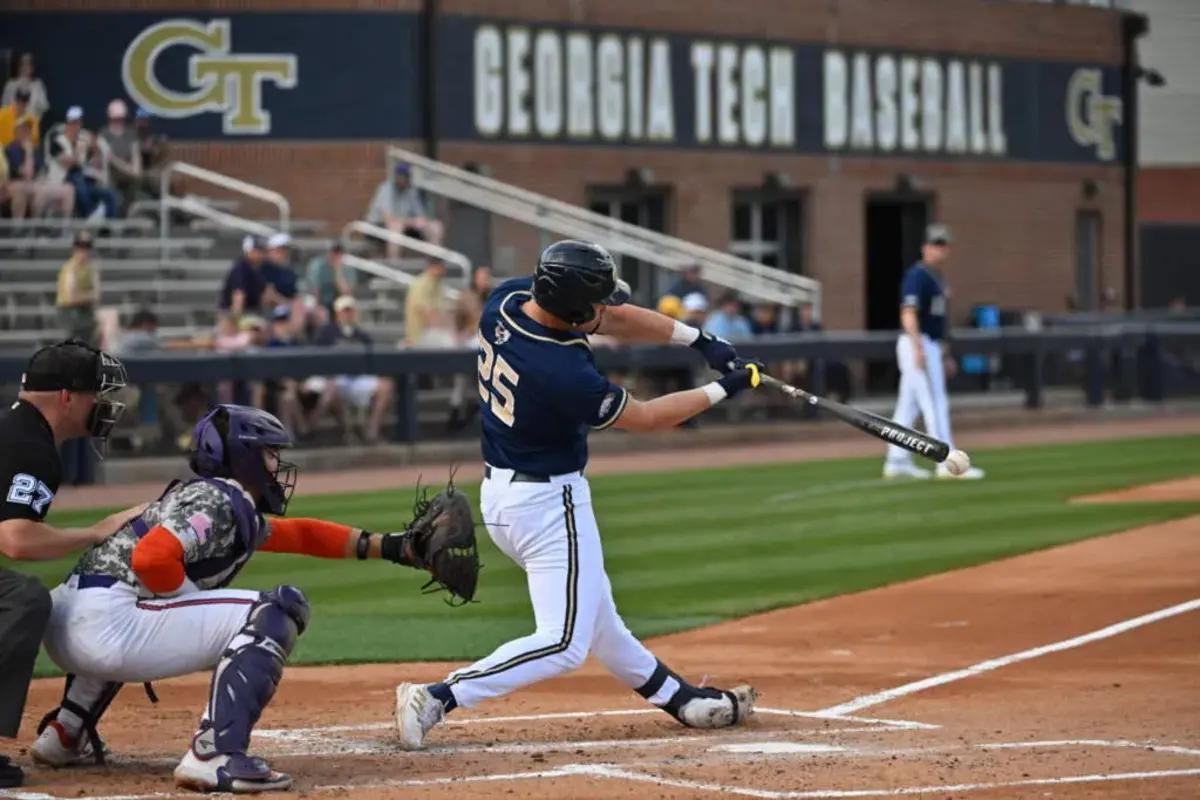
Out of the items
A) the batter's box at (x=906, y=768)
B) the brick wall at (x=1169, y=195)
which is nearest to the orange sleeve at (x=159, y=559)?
the batter's box at (x=906, y=768)

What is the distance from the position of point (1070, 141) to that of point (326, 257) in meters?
18.5

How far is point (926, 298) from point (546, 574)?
423 inches

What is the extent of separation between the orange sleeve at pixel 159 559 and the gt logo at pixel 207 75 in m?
21.6

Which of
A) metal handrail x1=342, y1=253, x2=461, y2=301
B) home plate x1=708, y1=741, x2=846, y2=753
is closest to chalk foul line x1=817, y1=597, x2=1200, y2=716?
home plate x1=708, y1=741, x2=846, y2=753

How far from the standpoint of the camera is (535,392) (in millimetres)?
7508

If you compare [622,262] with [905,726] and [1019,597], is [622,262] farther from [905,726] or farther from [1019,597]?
[905,726]

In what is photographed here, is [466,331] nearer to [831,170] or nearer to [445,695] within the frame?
[831,170]

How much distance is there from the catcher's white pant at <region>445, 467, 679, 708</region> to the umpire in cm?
133

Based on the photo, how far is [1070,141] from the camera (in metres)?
38.7

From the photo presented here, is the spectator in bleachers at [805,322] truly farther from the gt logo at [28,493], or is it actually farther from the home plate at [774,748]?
the gt logo at [28,493]

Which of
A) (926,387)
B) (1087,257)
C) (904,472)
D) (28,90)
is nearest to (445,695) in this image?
(926,387)

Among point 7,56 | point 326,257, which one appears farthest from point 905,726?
point 7,56

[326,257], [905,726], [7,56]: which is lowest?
[905,726]

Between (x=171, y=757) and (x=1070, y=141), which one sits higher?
(x=1070, y=141)
